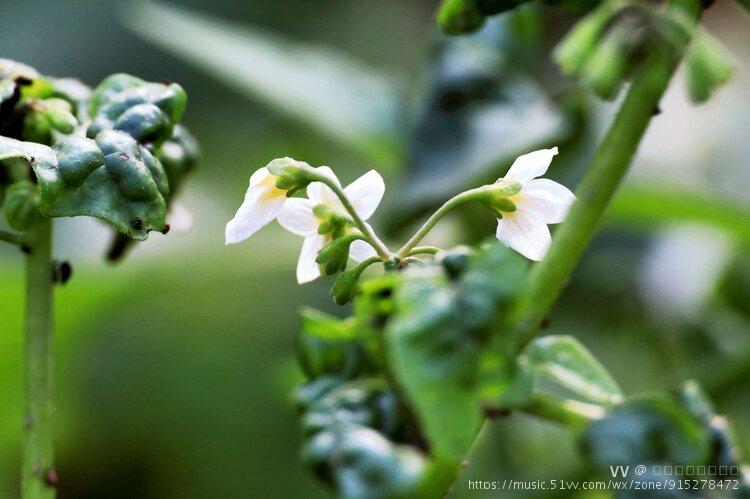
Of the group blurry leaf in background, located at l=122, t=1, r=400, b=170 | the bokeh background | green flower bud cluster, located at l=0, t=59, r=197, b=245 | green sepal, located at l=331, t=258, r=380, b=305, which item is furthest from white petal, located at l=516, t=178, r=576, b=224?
blurry leaf in background, located at l=122, t=1, r=400, b=170

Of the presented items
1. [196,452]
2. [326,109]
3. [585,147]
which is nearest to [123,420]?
[196,452]

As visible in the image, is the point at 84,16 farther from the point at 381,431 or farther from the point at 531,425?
the point at 381,431

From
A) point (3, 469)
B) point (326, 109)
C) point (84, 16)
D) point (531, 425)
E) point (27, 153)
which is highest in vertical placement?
point (84, 16)

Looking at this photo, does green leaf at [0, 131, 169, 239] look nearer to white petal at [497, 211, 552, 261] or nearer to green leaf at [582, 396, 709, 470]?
white petal at [497, 211, 552, 261]

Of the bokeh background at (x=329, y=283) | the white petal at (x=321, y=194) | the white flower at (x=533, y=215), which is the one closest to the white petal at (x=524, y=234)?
the white flower at (x=533, y=215)

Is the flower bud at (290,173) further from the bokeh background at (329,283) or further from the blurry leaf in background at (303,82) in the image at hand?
the blurry leaf in background at (303,82)

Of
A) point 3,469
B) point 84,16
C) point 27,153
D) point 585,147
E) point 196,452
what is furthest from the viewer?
point 84,16
